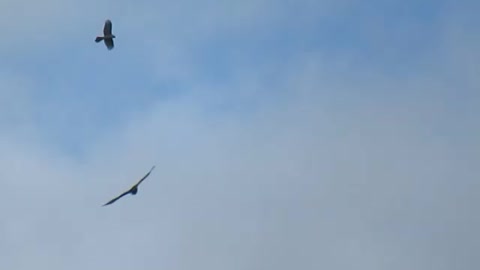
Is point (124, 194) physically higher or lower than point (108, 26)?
lower

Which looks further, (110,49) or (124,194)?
(110,49)

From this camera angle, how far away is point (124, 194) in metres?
69.9

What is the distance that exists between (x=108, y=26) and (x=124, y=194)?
18.8 meters

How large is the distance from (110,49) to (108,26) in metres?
3.30

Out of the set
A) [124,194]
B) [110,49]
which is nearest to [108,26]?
[110,49]

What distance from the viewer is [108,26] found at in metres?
81.1

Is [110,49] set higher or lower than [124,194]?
higher

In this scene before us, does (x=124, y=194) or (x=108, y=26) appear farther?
(x=108, y=26)

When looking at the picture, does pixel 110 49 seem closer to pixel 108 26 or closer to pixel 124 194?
pixel 108 26

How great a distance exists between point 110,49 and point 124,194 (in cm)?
1552
